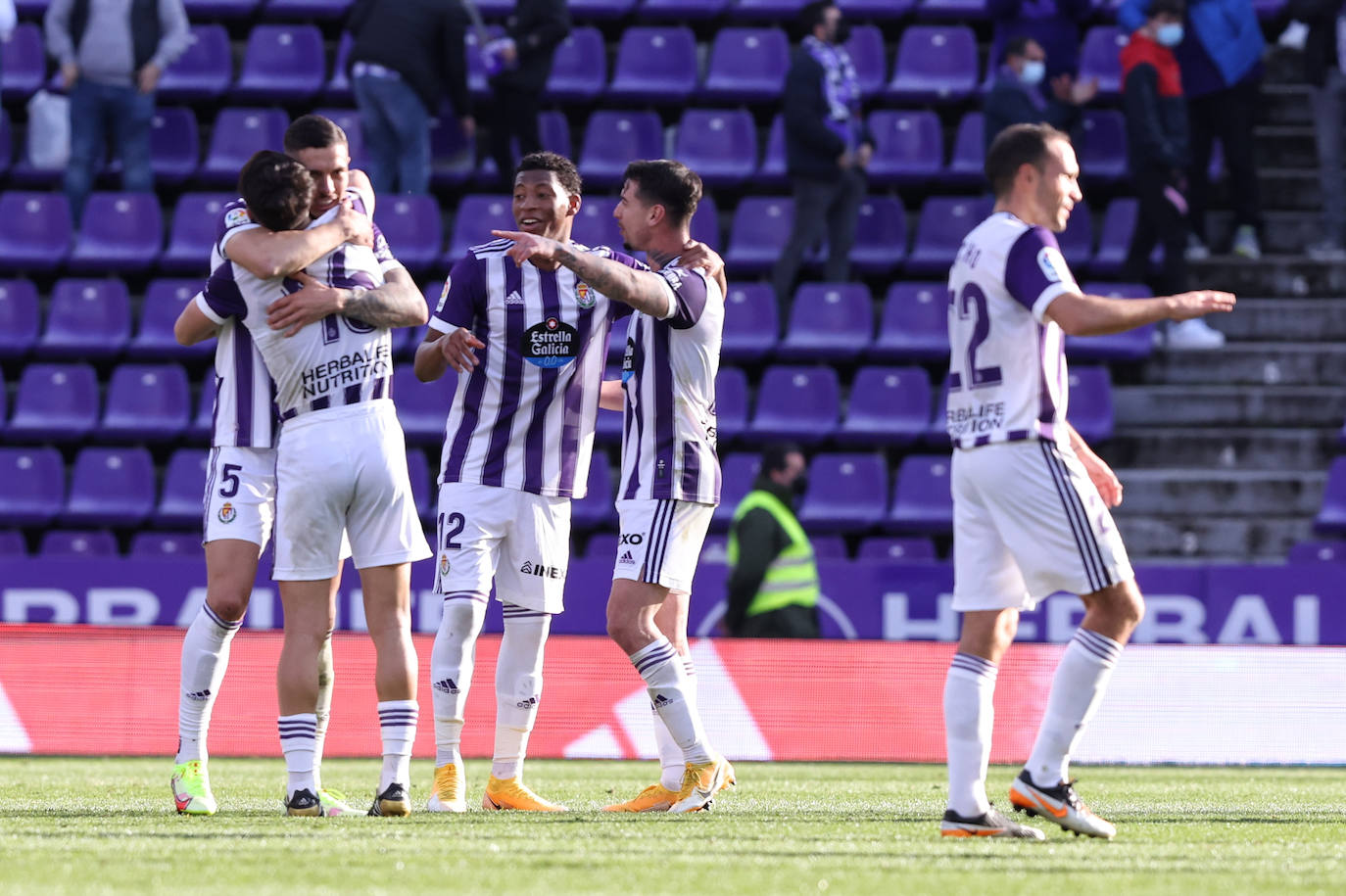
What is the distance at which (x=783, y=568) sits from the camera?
11117mm

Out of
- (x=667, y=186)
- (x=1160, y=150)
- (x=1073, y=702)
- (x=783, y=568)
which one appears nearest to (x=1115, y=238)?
(x=1160, y=150)

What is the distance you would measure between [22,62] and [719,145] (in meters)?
6.20

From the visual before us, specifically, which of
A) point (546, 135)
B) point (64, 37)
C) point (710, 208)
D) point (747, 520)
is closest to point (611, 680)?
point (747, 520)

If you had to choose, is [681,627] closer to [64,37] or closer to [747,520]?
[747,520]

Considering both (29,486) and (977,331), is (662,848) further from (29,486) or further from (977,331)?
(29,486)

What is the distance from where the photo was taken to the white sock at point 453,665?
6.59 m

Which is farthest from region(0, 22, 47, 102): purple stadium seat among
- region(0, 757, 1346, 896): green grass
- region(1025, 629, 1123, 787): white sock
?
region(1025, 629, 1123, 787): white sock

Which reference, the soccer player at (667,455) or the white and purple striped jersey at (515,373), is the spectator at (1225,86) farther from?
the white and purple striped jersey at (515,373)

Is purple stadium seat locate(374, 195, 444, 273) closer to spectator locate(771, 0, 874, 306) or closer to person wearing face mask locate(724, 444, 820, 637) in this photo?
spectator locate(771, 0, 874, 306)

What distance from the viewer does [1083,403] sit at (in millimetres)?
13602

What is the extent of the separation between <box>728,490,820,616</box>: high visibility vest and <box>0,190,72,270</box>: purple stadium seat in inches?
272

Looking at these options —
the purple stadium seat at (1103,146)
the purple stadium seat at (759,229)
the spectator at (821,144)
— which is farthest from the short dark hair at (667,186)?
the purple stadium seat at (1103,146)

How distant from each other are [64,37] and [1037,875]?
12.3 metres

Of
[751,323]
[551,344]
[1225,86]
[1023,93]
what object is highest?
[1225,86]
